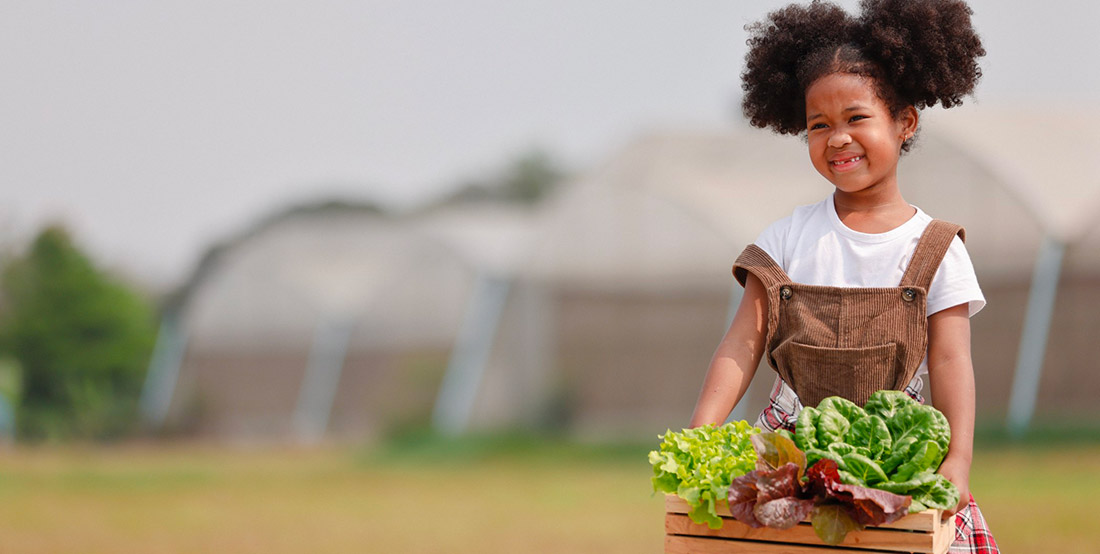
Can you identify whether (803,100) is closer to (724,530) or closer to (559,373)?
(724,530)

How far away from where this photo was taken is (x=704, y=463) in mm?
1938

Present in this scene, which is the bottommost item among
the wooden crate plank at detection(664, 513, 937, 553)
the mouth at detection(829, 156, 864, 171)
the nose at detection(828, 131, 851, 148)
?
the wooden crate plank at detection(664, 513, 937, 553)

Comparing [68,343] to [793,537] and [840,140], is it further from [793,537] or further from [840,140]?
[793,537]

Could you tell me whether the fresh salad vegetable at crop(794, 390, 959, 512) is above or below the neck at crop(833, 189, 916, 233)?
below

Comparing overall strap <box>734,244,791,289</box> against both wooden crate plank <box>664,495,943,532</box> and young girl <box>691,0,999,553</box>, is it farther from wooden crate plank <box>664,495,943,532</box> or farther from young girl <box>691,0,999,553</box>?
wooden crate plank <box>664,495,943,532</box>

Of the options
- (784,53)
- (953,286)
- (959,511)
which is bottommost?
(959,511)

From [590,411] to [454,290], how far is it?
4253mm

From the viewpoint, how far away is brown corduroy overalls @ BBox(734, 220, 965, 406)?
211 centimetres

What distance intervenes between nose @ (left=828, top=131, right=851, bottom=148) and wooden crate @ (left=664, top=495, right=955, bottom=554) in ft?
2.20

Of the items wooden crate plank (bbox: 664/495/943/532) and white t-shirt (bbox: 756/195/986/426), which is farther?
Answer: white t-shirt (bbox: 756/195/986/426)

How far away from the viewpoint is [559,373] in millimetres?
14586

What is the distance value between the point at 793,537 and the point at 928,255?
0.58 metres

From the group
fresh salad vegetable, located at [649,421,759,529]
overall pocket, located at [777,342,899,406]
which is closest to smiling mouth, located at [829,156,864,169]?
overall pocket, located at [777,342,899,406]

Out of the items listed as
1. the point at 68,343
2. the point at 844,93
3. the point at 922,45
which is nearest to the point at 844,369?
the point at 844,93
